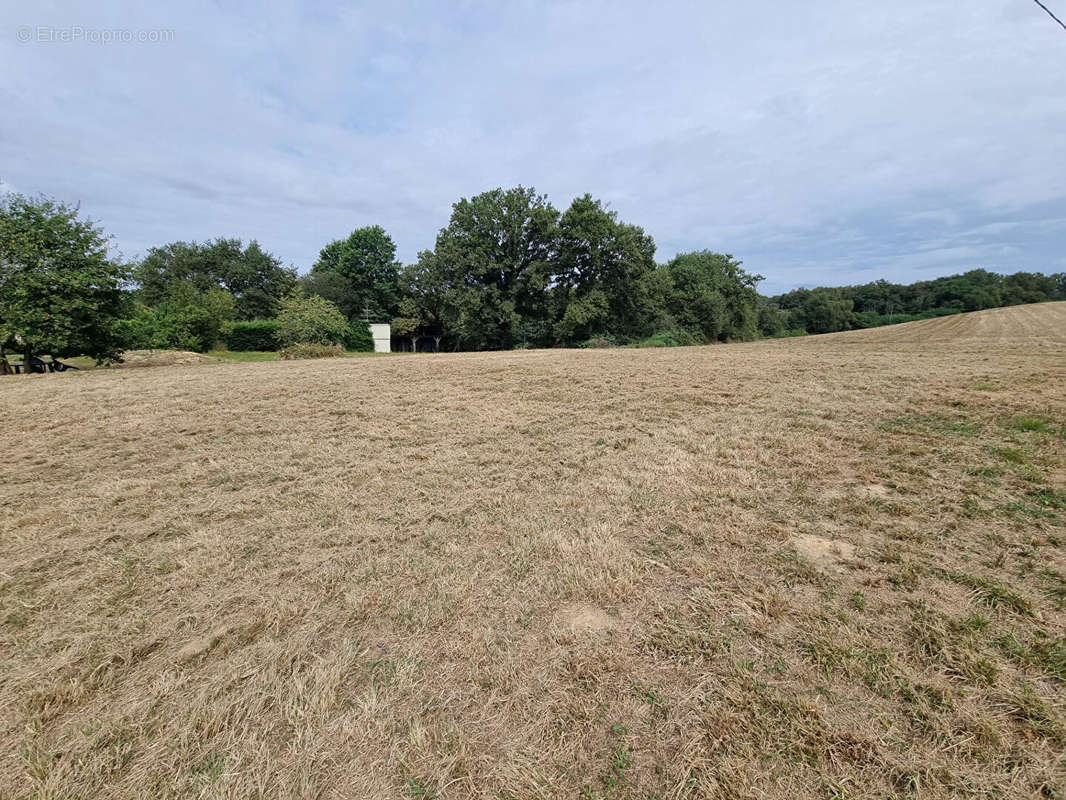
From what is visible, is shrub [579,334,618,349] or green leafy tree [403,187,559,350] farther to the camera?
green leafy tree [403,187,559,350]

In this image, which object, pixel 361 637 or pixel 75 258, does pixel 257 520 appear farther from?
pixel 75 258

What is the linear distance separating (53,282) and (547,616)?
16.5 meters

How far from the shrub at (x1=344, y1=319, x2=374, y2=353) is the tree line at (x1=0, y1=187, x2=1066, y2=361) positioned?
0.13 metres

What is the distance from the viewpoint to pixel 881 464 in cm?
341

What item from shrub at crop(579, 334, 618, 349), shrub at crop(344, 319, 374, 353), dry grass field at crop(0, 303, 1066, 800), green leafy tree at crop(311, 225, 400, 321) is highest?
green leafy tree at crop(311, 225, 400, 321)

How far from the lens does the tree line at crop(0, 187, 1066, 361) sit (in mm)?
11157

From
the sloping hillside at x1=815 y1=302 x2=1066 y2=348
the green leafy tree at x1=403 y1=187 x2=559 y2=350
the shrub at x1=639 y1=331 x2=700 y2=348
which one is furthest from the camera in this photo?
the green leafy tree at x1=403 y1=187 x2=559 y2=350

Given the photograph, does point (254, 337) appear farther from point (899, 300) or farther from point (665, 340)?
point (899, 300)

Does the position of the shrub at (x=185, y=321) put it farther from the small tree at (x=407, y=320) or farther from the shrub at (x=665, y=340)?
the shrub at (x=665, y=340)

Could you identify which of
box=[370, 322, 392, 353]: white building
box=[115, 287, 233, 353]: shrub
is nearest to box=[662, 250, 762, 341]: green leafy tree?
box=[370, 322, 392, 353]: white building

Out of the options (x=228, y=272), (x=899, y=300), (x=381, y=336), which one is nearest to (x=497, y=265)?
(x=381, y=336)

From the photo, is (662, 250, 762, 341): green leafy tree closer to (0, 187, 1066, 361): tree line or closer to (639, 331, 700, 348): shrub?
(0, 187, 1066, 361): tree line

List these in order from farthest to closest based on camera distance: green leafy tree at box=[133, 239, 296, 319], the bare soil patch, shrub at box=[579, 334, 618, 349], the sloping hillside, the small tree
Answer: green leafy tree at box=[133, 239, 296, 319], the small tree, shrub at box=[579, 334, 618, 349], the sloping hillside, the bare soil patch

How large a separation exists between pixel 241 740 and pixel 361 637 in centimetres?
51
